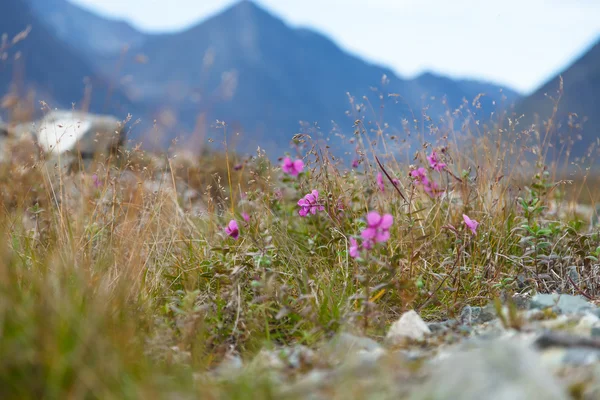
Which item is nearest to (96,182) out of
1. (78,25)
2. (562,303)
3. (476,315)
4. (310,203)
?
(310,203)

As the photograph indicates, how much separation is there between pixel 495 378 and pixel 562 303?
1112 mm

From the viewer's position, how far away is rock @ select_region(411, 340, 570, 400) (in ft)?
3.28

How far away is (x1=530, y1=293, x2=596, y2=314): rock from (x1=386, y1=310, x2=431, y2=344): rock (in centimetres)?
49

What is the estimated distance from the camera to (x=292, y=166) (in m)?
2.67

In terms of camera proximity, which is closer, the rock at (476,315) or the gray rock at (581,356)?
the gray rock at (581,356)

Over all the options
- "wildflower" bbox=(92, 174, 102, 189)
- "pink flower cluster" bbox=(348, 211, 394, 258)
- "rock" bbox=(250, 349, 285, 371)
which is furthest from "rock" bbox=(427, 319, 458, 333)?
"wildflower" bbox=(92, 174, 102, 189)

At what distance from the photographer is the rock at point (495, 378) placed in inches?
39.4

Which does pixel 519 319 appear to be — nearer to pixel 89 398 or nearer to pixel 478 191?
pixel 89 398

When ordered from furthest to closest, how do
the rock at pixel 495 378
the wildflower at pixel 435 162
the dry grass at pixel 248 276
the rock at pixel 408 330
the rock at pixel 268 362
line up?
1. the wildflower at pixel 435 162
2. the rock at pixel 408 330
3. the rock at pixel 268 362
4. the dry grass at pixel 248 276
5. the rock at pixel 495 378

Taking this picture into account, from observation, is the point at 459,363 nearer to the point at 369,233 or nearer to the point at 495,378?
the point at 495,378

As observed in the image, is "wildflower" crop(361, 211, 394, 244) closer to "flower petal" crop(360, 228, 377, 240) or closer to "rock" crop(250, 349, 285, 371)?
"flower petal" crop(360, 228, 377, 240)

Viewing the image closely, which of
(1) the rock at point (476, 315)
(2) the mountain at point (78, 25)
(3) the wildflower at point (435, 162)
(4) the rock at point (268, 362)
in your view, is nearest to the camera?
(4) the rock at point (268, 362)

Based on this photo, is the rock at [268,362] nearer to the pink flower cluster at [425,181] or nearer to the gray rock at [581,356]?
the gray rock at [581,356]

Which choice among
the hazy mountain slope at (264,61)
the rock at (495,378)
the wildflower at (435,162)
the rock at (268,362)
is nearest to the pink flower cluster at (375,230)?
the rock at (268,362)
